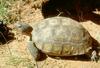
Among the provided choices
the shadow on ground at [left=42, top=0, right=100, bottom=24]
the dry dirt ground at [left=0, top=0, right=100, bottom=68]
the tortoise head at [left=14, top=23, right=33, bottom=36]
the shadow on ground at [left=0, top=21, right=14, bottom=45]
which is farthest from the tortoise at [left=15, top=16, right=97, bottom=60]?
the shadow on ground at [left=42, top=0, right=100, bottom=24]

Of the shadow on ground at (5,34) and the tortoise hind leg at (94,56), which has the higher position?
the shadow on ground at (5,34)

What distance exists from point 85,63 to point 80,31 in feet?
1.77

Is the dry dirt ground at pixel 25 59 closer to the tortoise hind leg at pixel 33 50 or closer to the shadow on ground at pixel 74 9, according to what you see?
the tortoise hind leg at pixel 33 50

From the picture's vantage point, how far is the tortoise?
5430mm

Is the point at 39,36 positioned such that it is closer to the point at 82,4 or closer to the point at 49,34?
the point at 49,34

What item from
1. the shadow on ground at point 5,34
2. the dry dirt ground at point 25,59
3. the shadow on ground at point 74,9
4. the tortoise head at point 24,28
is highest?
the shadow on ground at point 74,9

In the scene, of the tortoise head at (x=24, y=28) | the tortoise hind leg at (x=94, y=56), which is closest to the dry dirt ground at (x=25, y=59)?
A: the tortoise hind leg at (x=94, y=56)

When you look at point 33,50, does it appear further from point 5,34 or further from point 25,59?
point 5,34

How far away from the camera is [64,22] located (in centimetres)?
557

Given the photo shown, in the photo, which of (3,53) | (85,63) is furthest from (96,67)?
(3,53)

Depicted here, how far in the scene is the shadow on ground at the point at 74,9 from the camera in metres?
6.69

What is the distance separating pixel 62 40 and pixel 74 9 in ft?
5.39

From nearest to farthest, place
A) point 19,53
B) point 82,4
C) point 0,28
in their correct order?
point 19,53, point 0,28, point 82,4

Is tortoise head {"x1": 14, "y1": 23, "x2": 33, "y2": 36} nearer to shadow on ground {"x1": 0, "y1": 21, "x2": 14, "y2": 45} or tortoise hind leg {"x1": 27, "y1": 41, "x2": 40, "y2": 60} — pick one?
tortoise hind leg {"x1": 27, "y1": 41, "x2": 40, "y2": 60}
